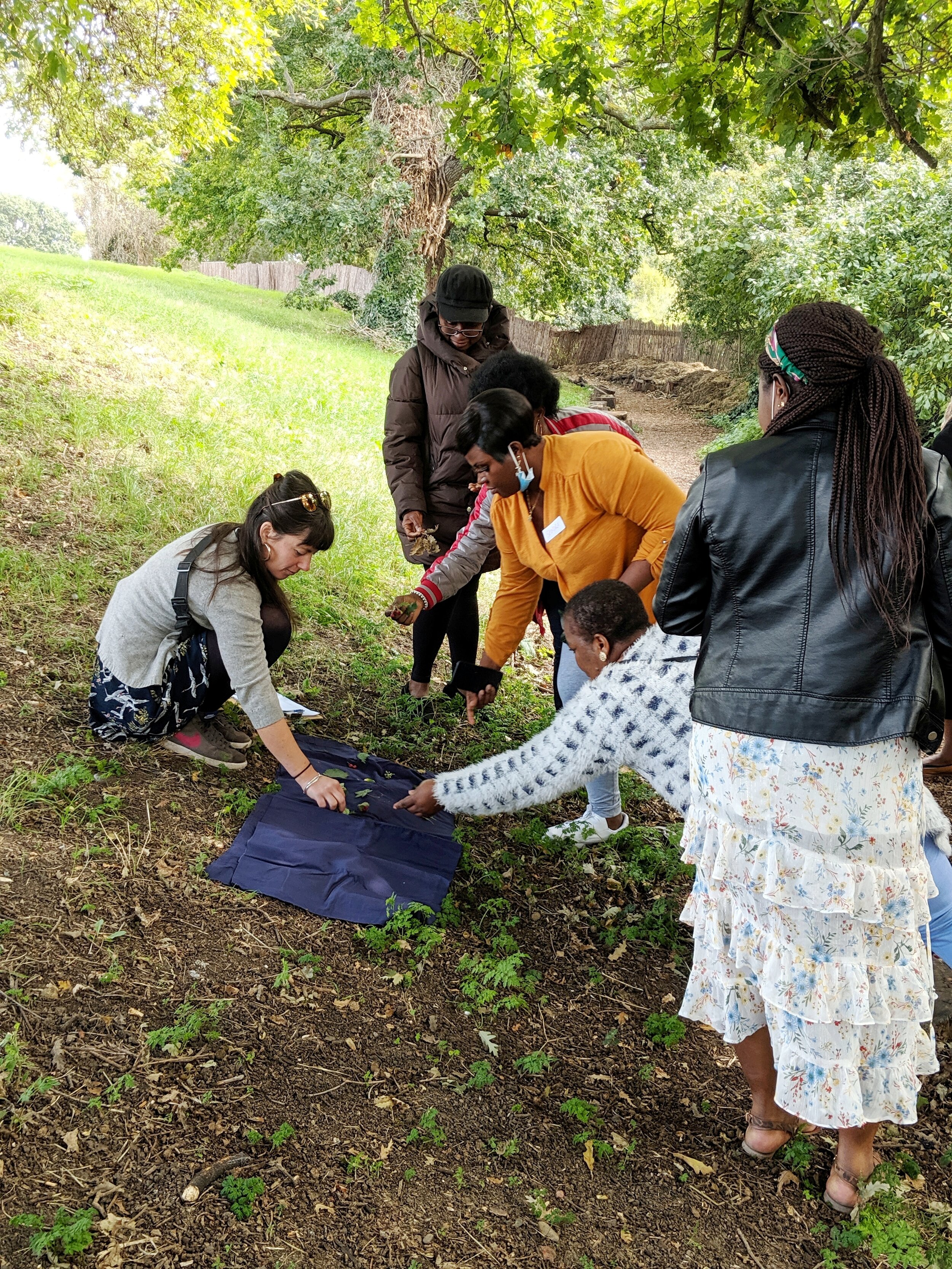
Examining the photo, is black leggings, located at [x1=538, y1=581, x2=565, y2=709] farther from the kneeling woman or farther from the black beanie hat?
the black beanie hat

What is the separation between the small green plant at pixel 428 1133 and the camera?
240 cm

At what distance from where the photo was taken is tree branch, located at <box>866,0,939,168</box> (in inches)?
150

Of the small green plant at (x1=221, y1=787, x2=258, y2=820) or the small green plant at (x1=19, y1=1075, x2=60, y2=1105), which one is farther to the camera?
the small green plant at (x1=221, y1=787, x2=258, y2=820)

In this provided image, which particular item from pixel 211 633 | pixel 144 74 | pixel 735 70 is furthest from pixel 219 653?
pixel 144 74

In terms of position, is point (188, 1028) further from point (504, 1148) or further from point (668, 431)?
point (668, 431)

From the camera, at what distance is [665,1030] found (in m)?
2.95

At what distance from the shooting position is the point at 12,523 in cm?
518

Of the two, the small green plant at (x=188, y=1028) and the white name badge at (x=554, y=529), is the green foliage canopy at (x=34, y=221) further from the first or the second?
the small green plant at (x=188, y=1028)

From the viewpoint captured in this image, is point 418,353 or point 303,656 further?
point 303,656

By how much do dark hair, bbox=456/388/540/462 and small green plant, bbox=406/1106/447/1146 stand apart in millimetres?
1991

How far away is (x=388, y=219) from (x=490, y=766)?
51.6 feet

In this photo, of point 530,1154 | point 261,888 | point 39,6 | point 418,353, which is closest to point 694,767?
point 530,1154

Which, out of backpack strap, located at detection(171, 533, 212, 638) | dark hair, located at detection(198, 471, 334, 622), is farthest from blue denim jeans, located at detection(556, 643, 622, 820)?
backpack strap, located at detection(171, 533, 212, 638)

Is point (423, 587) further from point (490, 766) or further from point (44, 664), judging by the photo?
point (44, 664)
